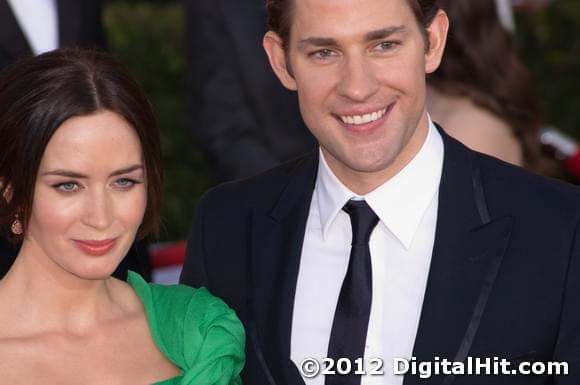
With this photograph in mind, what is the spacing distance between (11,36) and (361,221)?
213cm

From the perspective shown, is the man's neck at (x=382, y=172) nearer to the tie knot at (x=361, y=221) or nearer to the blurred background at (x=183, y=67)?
the tie knot at (x=361, y=221)

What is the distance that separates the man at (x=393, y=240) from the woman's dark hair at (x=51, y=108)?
1.59 feet

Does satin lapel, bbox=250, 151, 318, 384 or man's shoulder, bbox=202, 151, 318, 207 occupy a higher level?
man's shoulder, bbox=202, 151, 318, 207

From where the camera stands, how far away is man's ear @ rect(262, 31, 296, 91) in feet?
14.2

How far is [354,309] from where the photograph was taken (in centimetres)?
395

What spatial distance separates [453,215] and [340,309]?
0.43m

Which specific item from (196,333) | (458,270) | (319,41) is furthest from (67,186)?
(458,270)

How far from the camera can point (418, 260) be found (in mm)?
3998

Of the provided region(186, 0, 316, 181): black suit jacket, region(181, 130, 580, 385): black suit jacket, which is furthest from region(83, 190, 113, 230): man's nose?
region(186, 0, 316, 181): black suit jacket

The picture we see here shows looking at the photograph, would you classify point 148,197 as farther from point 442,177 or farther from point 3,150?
point 442,177

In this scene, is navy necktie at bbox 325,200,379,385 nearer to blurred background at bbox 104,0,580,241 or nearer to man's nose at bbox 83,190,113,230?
man's nose at bbox 83,190,113,230

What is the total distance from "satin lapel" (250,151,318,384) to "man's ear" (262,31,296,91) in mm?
251

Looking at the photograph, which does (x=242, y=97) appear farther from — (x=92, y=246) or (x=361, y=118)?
(x=92, y=246)

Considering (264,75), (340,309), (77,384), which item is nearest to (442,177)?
(340,309)
